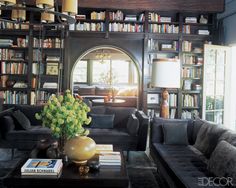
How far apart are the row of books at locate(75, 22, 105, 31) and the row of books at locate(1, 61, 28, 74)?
1506 millimetres

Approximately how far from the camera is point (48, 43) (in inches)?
274

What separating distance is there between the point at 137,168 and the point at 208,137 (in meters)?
1.24

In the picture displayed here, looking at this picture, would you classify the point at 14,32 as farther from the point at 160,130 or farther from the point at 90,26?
the point at 160,130

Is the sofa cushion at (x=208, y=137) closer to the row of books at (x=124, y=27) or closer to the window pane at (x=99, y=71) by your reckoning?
the row of books at (x=124, y=27)

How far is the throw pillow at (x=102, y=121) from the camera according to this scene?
5.53 metres

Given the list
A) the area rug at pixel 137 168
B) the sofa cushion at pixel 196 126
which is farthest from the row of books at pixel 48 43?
the sofa cushion at pixel 196 126

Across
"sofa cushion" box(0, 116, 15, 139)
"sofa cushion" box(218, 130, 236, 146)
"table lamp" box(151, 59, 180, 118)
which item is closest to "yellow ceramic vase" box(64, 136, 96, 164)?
"sofa cushion" box(218, 130, 236, 146)

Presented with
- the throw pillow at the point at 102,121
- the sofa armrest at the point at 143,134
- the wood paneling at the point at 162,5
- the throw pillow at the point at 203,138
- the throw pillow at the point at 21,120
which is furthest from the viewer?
the wood paneling at the point at 162,5

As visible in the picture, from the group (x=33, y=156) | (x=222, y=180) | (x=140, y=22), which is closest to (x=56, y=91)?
(x=140, y=22)

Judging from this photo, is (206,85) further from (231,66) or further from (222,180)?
(222,180)

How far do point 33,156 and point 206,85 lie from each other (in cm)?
445

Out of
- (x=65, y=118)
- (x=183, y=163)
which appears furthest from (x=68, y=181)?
(x=183, y=163)

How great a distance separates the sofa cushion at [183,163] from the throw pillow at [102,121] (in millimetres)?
1321

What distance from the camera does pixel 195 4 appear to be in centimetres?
688
